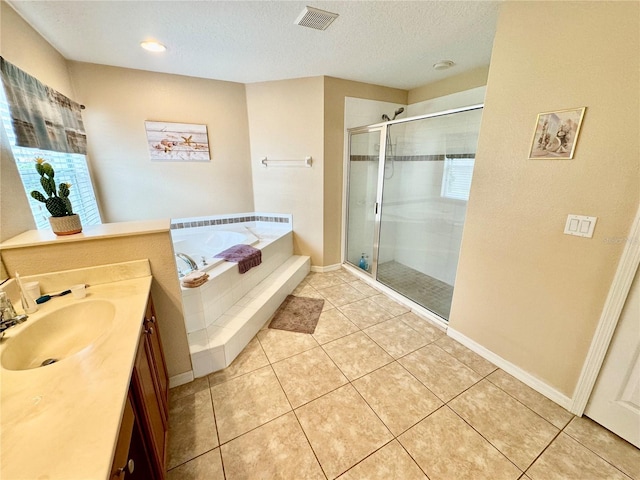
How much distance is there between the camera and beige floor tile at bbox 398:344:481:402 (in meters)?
1.69

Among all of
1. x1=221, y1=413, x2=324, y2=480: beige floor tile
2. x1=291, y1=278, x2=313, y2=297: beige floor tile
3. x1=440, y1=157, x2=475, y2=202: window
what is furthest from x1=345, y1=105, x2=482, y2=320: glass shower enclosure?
x1=221, y1=413, x2=324, y2=480: beige floor tile

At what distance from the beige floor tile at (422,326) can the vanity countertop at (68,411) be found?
2130mm

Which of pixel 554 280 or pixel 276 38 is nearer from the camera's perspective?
pixel 554 280

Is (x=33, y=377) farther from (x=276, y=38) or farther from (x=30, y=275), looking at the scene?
(x=276, y=38)

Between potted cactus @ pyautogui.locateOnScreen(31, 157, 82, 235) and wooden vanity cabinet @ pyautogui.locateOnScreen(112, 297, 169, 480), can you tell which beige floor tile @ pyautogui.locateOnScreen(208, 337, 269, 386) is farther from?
potted cactus @ pyautogui.locateOnScreen(31, 157, 82, 235)

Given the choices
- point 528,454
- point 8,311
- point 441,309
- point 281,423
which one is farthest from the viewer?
point 441,309

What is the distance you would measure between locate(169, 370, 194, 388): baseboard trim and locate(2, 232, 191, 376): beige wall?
0.03 metres

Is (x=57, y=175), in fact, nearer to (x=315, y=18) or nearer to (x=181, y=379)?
(x=181, y=379)

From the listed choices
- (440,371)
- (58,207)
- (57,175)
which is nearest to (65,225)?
(58,207)

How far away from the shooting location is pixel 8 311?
39.4 inches

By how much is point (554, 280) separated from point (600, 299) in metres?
0.20

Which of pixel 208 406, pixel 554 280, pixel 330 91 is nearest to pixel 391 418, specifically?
pixel 208 406

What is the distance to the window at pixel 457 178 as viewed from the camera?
2.78 meters

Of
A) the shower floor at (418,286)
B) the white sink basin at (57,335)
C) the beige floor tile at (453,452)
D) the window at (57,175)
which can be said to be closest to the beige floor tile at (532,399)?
the beige floor tile at (453,452)
